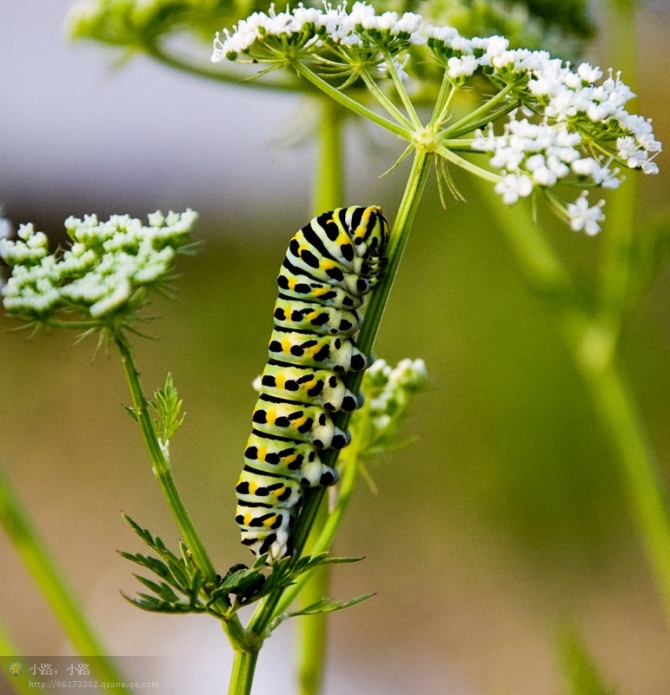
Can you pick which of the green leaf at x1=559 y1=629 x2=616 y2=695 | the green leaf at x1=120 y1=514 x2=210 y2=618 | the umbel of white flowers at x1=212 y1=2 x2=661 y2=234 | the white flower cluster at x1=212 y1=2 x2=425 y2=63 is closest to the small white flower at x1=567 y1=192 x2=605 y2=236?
the umbel of white flowers at x1=212 y1=2 x2=661 y2=234

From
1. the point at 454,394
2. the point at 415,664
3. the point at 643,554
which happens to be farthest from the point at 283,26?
the point at 643,554

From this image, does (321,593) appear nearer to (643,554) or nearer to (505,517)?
(505,517)

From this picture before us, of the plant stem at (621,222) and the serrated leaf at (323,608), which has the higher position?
the plant stem at (621,222)

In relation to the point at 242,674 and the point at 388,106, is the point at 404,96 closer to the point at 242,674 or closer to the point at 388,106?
the point at 388,106

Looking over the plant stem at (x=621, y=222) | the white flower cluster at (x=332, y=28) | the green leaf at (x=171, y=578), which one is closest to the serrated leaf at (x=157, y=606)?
the green leaf at (x=171, y=578)

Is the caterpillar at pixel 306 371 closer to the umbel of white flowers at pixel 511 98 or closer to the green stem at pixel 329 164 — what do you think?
the umbel of white flowers at pixel 511 98

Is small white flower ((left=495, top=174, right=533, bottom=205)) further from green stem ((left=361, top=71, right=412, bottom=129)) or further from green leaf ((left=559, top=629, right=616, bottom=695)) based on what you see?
green leaf ((left=559, top=629, right=616, bottom=695))

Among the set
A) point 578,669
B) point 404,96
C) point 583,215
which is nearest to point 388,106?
point 404,96
